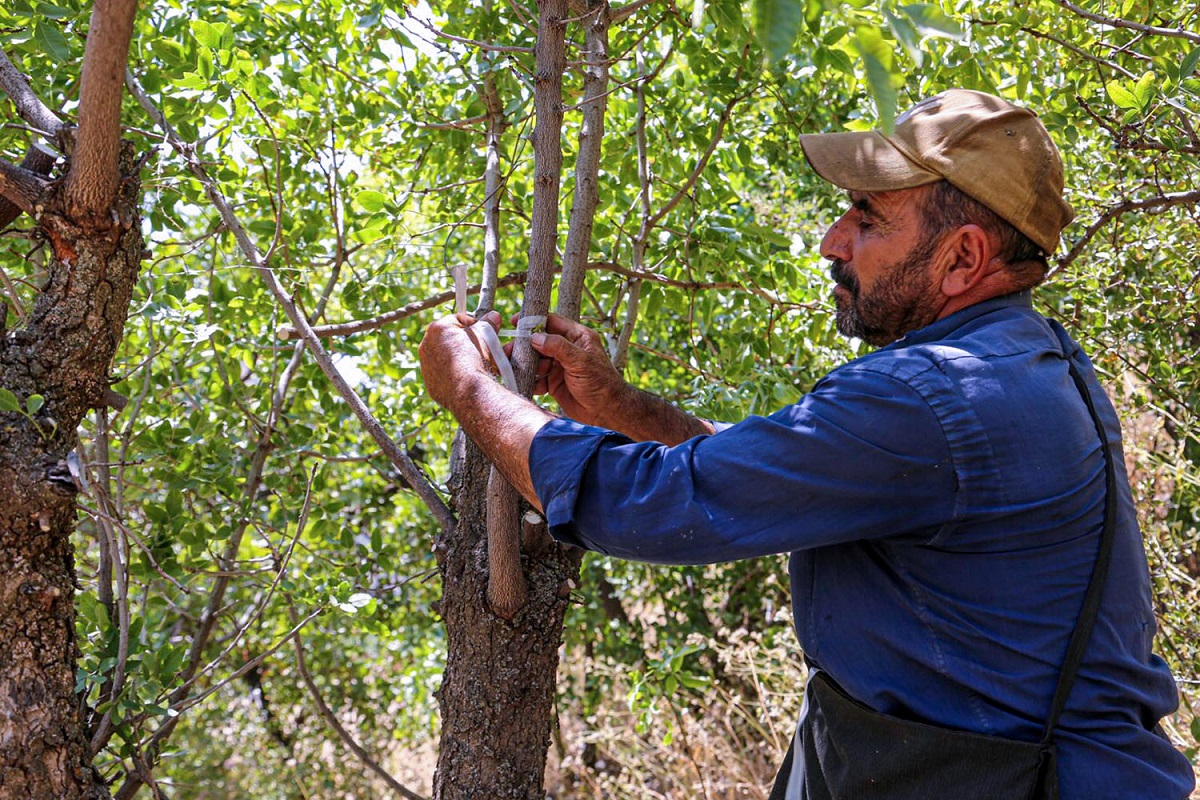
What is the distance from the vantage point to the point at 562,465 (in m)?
1.57

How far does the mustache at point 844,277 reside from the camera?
1857mm

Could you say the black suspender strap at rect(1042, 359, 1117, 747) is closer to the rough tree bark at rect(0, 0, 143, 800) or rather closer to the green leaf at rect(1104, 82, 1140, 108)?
the green leaf at rect(1104, 82, 1140, 108)

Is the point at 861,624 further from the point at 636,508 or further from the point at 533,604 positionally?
the point at 533,604

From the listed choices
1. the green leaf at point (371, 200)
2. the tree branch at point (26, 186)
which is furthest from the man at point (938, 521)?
the green leaf at point (371, 200)

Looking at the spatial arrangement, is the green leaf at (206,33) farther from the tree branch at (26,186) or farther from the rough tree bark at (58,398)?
the tree branch at (26,186)

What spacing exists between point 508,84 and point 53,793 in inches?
85.6

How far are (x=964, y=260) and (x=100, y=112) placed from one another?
59.7 inches

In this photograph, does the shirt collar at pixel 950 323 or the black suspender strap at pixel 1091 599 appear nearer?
the black suspender strap at pixel 1091 599

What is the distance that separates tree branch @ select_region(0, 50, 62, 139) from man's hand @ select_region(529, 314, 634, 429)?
41.0 inches

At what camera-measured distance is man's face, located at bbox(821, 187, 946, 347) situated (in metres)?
1.79

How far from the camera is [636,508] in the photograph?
1.52 meters

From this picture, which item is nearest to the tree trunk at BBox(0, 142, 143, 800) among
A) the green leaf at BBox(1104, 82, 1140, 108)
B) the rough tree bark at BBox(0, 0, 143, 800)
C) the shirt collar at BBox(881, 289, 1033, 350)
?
the rough tree bark at BBox(0, 0, 143, 800)

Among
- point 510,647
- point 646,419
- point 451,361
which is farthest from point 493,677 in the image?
point 451,361

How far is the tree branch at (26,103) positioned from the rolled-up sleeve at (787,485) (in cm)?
133
